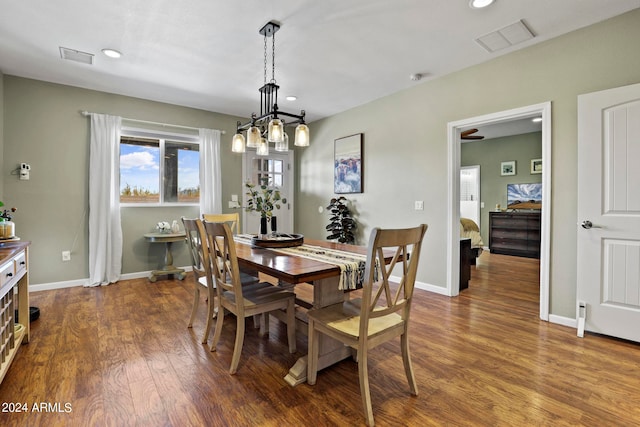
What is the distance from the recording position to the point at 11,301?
79.0 inches

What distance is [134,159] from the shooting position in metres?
4.46

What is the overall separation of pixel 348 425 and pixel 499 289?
10.6 feet

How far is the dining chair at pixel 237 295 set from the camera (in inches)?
76.3

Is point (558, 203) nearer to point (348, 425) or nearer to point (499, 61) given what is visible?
point (499, 61)

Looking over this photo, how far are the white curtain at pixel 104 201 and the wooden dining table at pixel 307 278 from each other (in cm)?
280

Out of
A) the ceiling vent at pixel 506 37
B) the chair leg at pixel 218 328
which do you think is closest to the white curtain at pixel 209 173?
the chair leg at pixel 218 328

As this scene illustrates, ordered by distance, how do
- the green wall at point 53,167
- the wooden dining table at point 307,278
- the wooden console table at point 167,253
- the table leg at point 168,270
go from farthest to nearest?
the table leg at point 168,270 < the wooden console table at point 167,253 < the green wall at point 53,167 < the wooden dining table at point 307,278

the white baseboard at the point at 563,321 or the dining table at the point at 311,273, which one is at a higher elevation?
the dining table at the point at 311,273

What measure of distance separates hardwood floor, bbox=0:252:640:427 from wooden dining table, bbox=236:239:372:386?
77 millimetres

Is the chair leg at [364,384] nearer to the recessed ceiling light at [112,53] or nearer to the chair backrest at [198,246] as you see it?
the chair backrest at [198,246]

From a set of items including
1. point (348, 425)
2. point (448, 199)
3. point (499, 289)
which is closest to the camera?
point (348, 425)

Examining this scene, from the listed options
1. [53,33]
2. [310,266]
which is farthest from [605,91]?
[53,33]

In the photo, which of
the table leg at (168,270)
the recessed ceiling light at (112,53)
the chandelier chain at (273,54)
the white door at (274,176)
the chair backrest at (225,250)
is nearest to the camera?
the chair backrest at (225,250)

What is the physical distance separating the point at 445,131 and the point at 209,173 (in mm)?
3371
